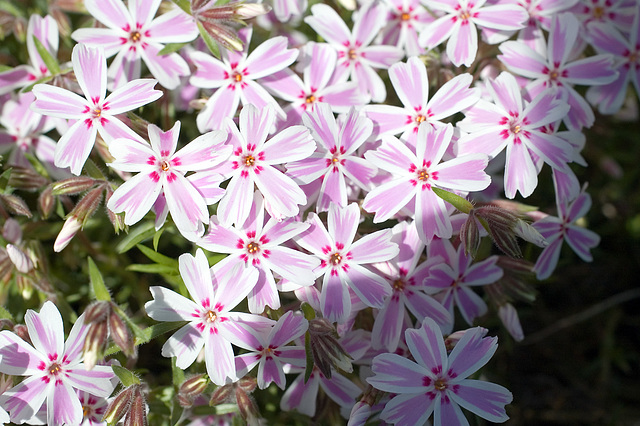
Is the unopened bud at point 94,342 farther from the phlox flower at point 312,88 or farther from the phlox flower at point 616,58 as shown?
the phlox flower at point 616,58

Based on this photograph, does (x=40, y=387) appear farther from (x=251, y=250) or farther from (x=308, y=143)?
(x=308, y=143)

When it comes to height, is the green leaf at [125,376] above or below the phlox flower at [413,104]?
below

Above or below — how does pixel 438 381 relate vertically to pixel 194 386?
above

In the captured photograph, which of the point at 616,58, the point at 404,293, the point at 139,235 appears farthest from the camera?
the point at 616,58

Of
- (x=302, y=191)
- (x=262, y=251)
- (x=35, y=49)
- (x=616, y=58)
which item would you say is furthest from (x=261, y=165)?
(x=616, y=58)

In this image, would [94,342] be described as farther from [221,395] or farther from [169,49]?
[169,49]

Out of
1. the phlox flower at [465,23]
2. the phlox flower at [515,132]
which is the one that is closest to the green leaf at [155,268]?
the phlox flower at [515,132]

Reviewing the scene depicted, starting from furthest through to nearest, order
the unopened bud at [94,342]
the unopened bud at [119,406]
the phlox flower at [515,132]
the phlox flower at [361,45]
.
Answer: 1. the phlox flower at [361,45]
2. the phlox flower at [515,132]
3. the unopened bud at [119,406]
4. the unopened bud at [94,342]
